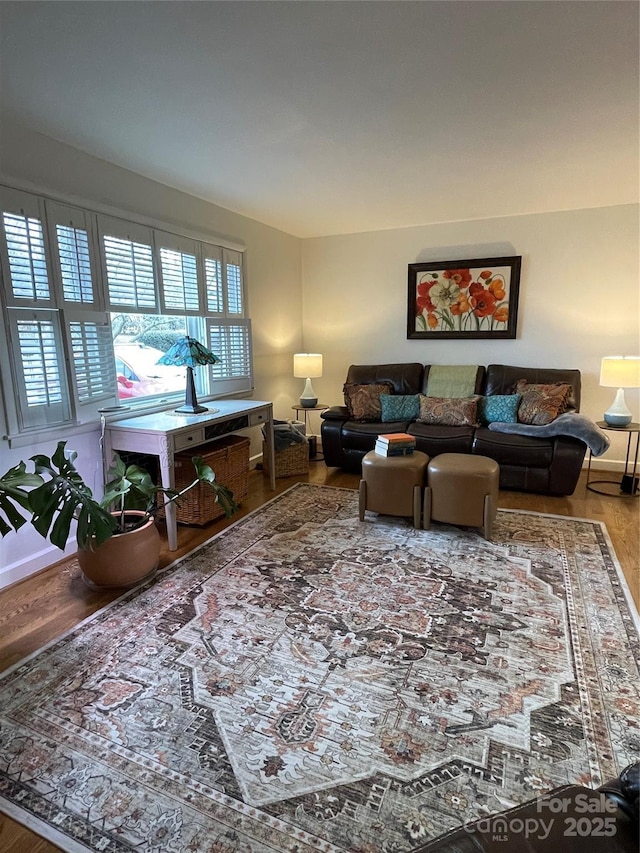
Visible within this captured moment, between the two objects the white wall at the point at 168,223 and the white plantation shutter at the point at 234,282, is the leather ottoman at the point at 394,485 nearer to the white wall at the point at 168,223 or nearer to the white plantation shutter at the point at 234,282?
the white wall at the point at 168,223

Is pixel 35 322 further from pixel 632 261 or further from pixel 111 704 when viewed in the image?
pixel 632 261

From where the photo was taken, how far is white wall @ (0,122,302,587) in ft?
7.93

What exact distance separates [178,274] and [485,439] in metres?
2.76

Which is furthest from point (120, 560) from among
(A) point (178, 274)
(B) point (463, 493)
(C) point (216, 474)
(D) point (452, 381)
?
(D) point (452, 381)

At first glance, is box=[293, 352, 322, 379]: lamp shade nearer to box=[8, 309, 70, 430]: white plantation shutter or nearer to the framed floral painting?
the framed floral painting

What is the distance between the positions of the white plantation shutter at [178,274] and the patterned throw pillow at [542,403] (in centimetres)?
288

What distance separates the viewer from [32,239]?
7.89 feet

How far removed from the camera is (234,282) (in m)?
4.12

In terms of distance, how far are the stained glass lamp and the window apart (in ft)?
1.08

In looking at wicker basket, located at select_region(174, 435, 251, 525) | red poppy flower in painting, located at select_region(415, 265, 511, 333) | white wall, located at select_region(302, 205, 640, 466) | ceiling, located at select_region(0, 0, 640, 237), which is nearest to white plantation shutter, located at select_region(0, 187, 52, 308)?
ceiling, located at select_region(0, 0, 640, 237)

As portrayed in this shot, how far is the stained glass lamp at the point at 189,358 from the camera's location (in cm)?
309

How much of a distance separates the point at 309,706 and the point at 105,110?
277cm

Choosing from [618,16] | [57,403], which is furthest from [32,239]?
[618,16]

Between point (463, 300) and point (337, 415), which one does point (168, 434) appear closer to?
point (337, 415)
